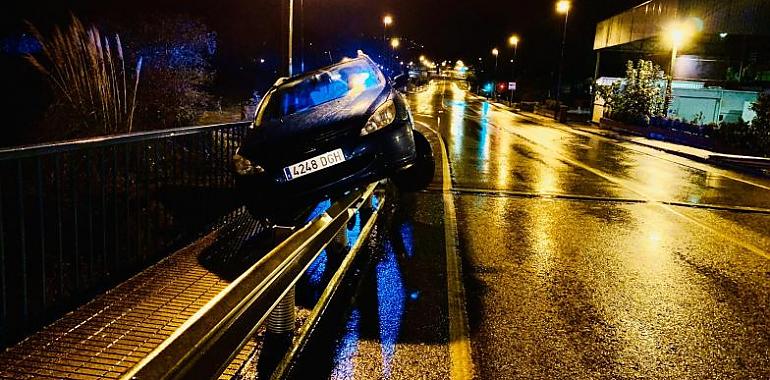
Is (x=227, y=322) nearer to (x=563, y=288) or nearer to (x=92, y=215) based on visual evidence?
(x=92, y=215)

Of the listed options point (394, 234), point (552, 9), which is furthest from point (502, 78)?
point (394, 234)

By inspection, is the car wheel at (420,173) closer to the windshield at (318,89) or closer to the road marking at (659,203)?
the windshield at (318,89)

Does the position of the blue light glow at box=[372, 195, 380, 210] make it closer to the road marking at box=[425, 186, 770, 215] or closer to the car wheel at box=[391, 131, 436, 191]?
the car wheel at box=[391, 131, 436, 191]

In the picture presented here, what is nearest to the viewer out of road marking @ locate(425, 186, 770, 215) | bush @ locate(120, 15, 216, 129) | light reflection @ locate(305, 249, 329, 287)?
light reflection @ locate(305, 249, 329, 287)

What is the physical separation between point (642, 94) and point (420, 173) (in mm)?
25727

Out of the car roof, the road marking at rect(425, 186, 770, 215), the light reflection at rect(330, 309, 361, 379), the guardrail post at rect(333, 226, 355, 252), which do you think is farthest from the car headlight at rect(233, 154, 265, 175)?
the road marking at rect(425, 186, 770, 215)

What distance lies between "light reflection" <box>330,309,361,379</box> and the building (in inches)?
1054

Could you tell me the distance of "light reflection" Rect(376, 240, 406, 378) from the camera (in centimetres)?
422

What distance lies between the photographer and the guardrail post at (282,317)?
408 centimetres

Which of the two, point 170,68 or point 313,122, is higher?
point 170,68

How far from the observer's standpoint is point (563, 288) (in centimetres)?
575

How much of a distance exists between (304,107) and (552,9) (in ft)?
291

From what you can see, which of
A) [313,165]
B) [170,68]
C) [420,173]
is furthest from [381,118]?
[170,68]

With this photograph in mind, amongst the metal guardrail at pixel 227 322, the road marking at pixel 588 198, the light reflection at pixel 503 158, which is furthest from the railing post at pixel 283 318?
the light reflection at pixel 503 158
